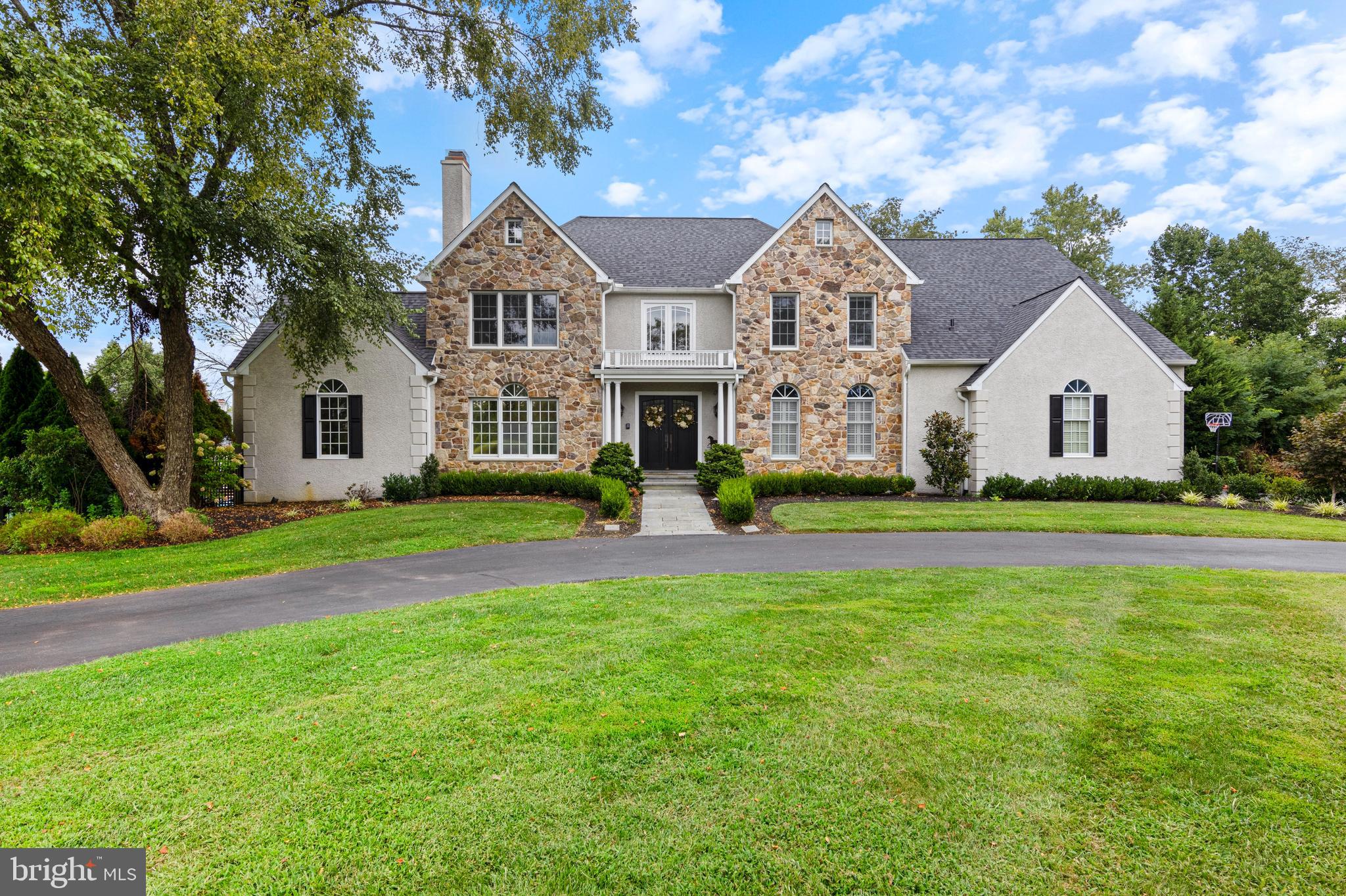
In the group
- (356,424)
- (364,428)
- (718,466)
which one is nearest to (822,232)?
(718,466)

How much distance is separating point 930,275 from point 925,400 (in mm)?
6478

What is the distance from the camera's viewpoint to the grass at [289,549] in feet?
28.6

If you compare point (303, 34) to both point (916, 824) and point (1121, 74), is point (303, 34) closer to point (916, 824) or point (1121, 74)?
point (916, 824)

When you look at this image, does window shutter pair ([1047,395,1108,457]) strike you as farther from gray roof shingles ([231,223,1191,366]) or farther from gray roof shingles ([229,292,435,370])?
gray roof shingles ([229,292,435,370])

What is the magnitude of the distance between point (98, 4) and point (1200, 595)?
67.5ft

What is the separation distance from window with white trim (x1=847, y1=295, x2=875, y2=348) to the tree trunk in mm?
18543

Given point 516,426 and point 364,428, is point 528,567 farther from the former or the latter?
point 364,428

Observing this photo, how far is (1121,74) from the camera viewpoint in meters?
15.8

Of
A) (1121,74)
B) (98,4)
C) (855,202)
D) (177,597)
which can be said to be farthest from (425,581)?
(855,202)

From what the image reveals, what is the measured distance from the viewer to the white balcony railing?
19.1m

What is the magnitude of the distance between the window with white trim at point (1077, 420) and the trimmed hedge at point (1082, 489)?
1.03m

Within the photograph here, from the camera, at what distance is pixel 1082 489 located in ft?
56.6

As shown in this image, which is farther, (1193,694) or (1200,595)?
(1200,595)

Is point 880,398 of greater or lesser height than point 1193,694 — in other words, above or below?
above
